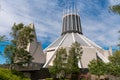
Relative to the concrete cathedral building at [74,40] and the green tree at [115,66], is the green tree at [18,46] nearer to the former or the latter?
the green tree at [115,66]

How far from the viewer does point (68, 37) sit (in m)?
72.9

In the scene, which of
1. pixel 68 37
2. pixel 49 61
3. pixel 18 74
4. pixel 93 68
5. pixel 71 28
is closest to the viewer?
pixel 18 74

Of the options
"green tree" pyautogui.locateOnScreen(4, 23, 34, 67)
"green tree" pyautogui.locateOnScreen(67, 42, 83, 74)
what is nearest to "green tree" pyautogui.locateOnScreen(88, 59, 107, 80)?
"green tree" pyautogui.locateOnScreen(67, 42, 83, 74)

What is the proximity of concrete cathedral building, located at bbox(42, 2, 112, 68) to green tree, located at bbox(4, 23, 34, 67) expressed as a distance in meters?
25.0

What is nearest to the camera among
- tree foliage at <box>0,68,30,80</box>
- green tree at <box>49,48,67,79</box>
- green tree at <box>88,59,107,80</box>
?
tree foliage at <box>0,68,30,80</box>

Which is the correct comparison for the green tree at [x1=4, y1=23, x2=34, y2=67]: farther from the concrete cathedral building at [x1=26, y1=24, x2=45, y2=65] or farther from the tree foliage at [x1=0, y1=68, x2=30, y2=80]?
the concrete cathedral building at [x1=26, y1=24, x2=45, y2=65]

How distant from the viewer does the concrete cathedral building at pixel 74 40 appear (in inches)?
2385

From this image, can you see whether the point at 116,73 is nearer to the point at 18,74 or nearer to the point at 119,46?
the point at 18,74

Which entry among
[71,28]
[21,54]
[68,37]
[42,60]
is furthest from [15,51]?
[71,28]

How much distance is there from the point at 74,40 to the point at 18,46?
34.3m

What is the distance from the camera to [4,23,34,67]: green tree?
3409cm

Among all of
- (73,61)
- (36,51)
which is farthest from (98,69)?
(36,51)

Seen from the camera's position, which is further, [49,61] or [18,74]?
[49,61]

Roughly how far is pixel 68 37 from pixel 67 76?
30936 mm
